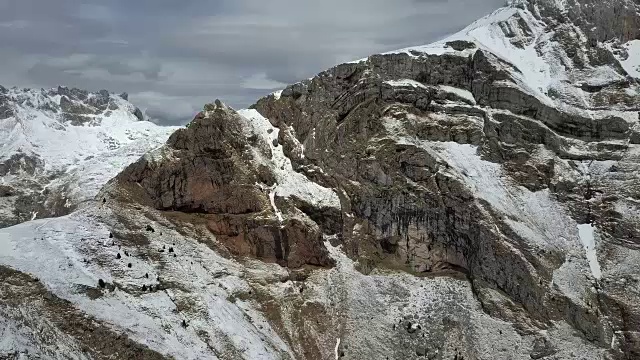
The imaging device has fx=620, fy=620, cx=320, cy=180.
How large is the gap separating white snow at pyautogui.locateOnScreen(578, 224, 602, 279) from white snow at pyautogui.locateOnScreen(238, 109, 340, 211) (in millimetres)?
38934

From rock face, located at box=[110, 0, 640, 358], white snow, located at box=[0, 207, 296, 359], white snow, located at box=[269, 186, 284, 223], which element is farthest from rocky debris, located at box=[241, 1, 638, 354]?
white snow, located at box=[0, 207, 296, 359]

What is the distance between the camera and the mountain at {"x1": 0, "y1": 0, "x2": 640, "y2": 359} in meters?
74.4

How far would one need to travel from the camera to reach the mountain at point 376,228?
74438 millimetres

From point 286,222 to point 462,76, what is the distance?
43552 mm

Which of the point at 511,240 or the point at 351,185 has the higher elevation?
the point at 351,185

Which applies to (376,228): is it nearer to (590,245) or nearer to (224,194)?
(224,194)

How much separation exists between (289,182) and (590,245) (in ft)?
159

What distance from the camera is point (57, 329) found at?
6512cm

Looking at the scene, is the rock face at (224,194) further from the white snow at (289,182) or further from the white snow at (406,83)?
the white snow at (406,83)

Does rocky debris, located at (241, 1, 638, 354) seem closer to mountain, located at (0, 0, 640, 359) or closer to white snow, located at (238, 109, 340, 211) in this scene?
mountain, located at (0, 0, 640, 359)

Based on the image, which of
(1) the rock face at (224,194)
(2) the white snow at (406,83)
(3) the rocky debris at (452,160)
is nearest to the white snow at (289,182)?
(3) the rocky debris at (452,160)

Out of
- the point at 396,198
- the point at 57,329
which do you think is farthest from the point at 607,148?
the point at 57,329

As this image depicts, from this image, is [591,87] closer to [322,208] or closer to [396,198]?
[396,198]

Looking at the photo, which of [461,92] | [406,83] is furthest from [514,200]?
[406,83]
